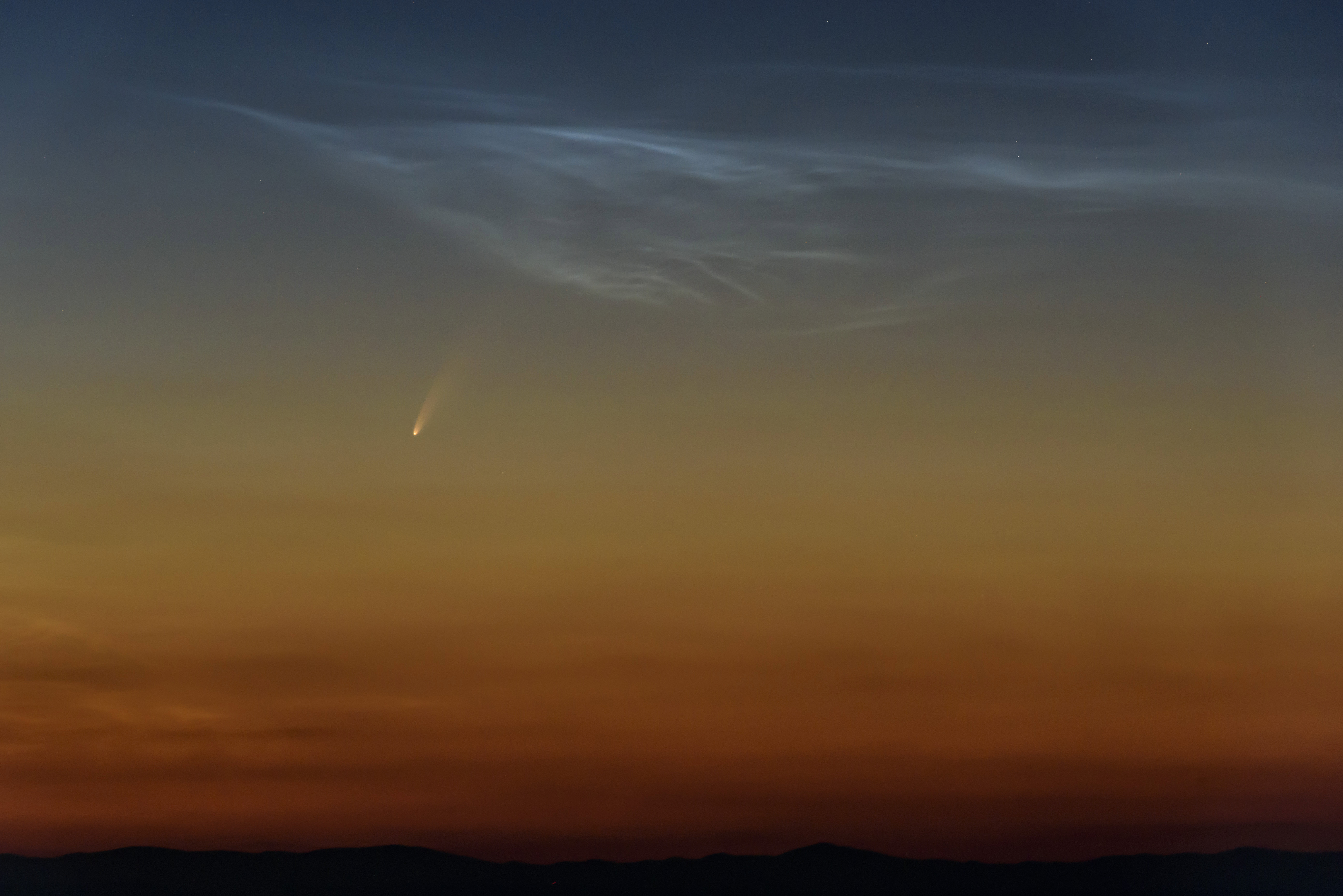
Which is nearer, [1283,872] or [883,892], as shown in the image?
[1283,872]

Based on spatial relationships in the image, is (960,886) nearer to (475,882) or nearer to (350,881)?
(475,882)

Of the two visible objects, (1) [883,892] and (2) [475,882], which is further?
(1) [883,892]

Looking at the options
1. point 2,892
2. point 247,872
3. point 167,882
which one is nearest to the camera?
point 2,892

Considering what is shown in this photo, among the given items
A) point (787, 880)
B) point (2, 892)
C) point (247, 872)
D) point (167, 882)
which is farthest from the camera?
point (787, 880)

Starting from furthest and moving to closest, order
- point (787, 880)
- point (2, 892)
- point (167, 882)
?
point (787, 880) < point (167, 882) < point (2, 892)

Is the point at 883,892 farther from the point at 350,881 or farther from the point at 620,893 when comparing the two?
the point at 350,881

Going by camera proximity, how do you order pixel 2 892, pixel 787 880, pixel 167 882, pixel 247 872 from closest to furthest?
pixel 2 892 < pixel 167 882 < pixel 247 872 < pixel 787 880

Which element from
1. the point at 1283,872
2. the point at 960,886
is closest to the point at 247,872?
the point at 960,886

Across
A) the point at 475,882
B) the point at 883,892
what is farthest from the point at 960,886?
the point at 475,882
